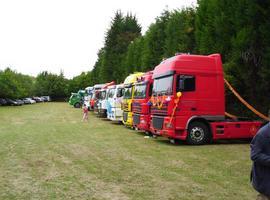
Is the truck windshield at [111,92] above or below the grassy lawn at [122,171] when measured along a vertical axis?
Result: above

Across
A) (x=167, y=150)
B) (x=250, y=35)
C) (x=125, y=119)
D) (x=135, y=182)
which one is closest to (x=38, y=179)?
(x=135, y=182)

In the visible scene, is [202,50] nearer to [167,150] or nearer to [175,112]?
[175,112]

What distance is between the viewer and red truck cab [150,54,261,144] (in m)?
16.1

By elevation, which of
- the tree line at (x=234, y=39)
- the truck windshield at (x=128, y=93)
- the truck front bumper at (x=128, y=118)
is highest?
the tree line at (x=234, y=39)

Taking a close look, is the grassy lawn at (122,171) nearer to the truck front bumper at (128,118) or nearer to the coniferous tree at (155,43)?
the truck front bumper at (128,118)

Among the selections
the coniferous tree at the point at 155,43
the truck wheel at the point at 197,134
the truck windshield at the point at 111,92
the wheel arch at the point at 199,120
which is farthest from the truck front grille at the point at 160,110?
the coniferous tree at the point at 155,43

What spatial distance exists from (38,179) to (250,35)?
1270 cm

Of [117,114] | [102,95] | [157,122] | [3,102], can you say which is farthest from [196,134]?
[3,102]

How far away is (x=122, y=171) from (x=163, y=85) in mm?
6962

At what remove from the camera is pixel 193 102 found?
16328mm

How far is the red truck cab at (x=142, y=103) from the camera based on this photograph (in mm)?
20047

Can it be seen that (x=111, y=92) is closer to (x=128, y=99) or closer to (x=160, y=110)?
(x=128, y=99)

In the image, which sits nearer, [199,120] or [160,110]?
[199,120]

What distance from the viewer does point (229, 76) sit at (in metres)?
20.4
